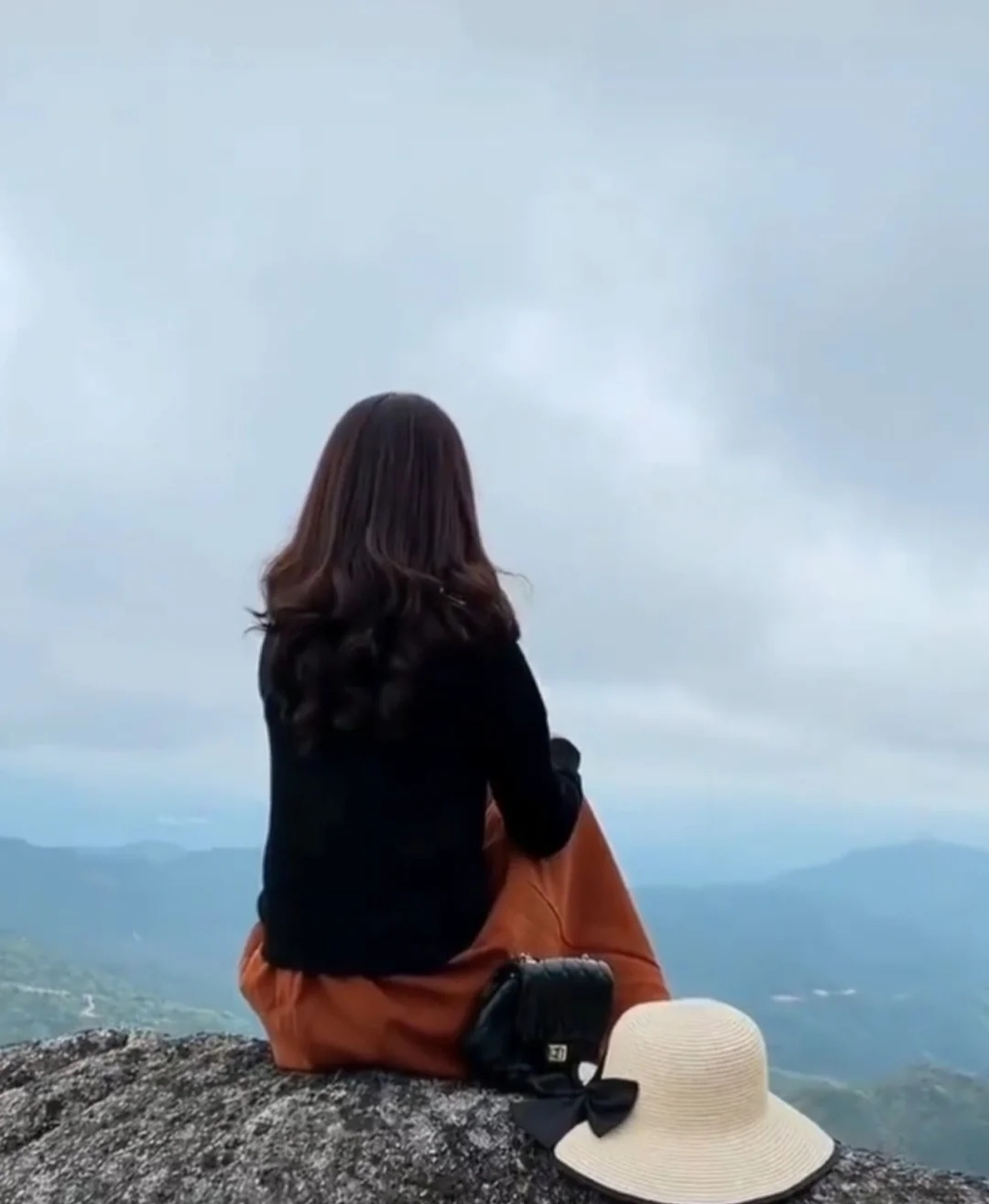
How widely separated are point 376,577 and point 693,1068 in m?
1.98

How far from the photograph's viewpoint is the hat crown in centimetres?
449

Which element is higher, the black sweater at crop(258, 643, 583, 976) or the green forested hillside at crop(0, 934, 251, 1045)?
the green forested hillside at crop(0, 934, 251, 1045)

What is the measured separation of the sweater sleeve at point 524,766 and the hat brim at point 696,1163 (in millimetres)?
1157

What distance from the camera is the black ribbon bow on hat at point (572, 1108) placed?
455 centimetres

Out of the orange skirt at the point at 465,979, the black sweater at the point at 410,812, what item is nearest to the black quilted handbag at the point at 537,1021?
the orange skirt at the point at 465,979

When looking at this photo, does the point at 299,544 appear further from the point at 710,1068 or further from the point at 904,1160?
the point at 904,1160

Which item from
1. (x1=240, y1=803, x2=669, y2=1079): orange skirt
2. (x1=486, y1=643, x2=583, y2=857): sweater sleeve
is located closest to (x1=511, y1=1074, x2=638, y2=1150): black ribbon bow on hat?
(x1=240, y1=803, x2=669, y2=1079): orange skirt

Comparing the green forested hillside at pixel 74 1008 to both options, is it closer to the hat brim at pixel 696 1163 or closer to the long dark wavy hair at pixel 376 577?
the long dark wavy hair at pixel 376 577

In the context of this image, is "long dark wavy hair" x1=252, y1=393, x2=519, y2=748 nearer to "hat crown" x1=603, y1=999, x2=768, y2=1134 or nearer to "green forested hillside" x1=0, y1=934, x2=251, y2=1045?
"hat crown" x1=603, y1=999, x2=768, y2=1134

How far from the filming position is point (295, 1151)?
4.84 m

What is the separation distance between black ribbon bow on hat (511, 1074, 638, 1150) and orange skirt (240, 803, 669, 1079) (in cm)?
42

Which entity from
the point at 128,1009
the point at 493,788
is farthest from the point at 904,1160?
the point at 128,1009

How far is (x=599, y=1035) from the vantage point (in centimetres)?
522

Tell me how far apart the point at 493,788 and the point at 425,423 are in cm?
138
